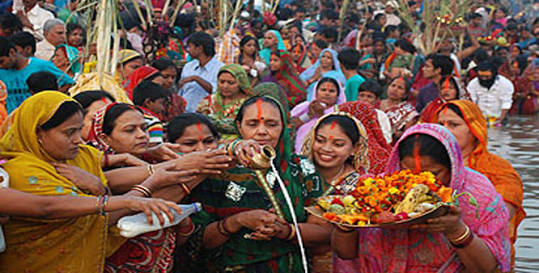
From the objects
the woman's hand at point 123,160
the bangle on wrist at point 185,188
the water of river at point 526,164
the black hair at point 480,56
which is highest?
the woman's hand at point 123,160

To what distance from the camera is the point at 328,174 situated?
3.75 meters

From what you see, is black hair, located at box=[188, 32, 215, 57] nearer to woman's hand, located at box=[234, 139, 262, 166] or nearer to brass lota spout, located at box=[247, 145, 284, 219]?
brass lota spout, located at box=[247, 145, 284, 219]

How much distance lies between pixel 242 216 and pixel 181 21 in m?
10.3

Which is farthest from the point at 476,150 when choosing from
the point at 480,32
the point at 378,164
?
the point at 480,32

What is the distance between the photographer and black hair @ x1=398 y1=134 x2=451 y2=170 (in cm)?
284

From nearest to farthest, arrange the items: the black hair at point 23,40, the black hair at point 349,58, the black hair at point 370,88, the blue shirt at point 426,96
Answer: the black hair at point 23,40 < the black hair at point 370,88 < the blue shirt at point 426,96 < the black hair at point 349,58

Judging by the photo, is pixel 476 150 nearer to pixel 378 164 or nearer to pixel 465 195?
pixel 378 164

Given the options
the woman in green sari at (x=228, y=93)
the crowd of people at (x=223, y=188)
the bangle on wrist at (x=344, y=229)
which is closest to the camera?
the crowd of people at (x=223, y=188)

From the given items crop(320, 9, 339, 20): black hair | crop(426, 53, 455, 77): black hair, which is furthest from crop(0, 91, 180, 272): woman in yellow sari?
crop(320, 9, 339, 20): black hair

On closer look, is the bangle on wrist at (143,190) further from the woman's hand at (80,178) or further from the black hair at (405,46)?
the black hair at (405,46)

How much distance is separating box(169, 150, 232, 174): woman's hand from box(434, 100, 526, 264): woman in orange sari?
1.87m

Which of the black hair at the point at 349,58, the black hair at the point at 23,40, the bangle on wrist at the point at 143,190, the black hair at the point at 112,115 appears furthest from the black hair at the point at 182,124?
the black hair at the point at 349,58

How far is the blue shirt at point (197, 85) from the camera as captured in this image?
7.87m

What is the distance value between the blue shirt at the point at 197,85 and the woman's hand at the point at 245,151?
494 centimetres
